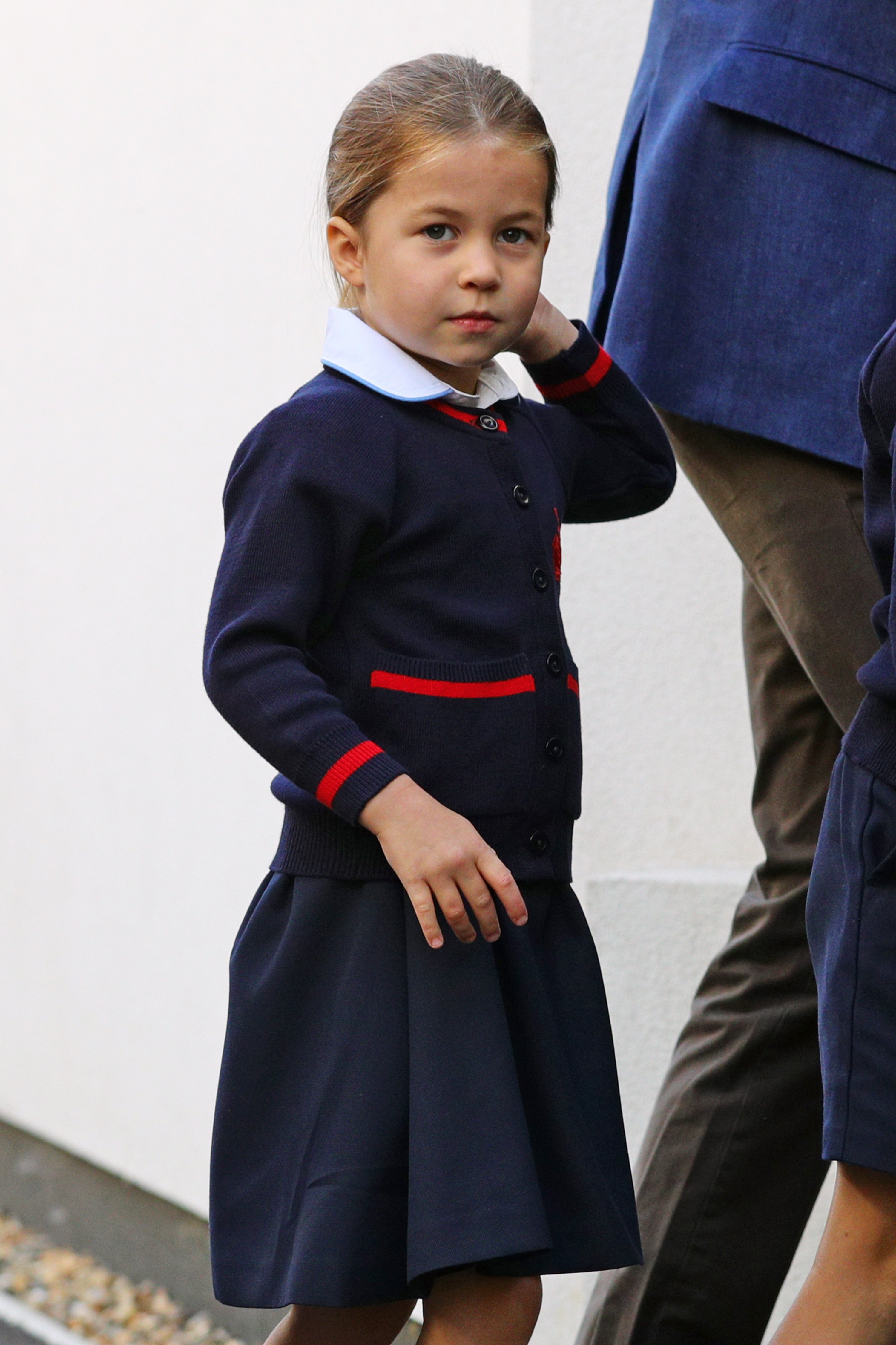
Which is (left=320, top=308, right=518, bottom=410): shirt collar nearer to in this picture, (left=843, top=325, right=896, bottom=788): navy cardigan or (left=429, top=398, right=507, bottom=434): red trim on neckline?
(left=429, top=398, right=507, bottom=434): red trim on neckline

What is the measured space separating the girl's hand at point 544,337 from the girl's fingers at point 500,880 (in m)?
0.62

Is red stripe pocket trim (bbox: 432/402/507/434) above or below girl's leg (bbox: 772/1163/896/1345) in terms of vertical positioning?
above

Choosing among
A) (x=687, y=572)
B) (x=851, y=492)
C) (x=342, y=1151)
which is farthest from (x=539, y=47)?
(x=342, y=1151)

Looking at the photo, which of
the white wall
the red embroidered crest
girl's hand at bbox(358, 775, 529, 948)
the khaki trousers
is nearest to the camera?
girl's hand at bbox(358, 775, 529, 948)

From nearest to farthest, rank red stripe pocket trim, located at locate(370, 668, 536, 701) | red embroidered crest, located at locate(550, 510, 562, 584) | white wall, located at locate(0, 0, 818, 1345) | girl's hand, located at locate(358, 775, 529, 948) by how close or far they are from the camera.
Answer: girl's hand, located at locate(358, 775, 529, 948)
red stripe pocket trim, located at locate(370, 668, 536, 701)
red embroidered crest, located at locate(550, 510, 562, 584)
white wall, located at locate(0, 0, 818, 1345)

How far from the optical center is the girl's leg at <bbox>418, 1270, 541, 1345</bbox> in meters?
1.52

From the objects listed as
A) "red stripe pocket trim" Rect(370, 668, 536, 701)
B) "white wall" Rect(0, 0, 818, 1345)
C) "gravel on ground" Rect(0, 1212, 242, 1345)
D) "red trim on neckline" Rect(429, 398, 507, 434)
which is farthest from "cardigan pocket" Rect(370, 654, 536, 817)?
"gravel on ground" Rect(0, 1212, 242, 1345)

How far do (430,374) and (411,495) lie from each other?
135 mm

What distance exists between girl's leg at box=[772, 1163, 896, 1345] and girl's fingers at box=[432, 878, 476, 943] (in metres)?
0.39

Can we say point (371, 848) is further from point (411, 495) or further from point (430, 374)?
point (430, 374)

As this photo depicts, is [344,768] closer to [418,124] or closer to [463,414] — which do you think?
[463,414]

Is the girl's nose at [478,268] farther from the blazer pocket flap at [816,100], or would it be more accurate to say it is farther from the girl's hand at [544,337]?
the blazer pocket flap at [816,100]

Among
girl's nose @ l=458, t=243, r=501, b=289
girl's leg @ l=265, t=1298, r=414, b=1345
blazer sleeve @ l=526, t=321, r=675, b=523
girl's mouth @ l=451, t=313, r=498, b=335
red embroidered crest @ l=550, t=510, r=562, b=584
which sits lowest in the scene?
girl's leg @ l=265, t=1298, r=414, b=1345

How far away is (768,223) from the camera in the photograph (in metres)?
1.85
